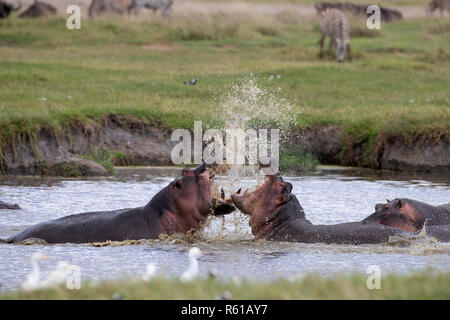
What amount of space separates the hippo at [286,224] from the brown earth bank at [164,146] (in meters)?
4.59

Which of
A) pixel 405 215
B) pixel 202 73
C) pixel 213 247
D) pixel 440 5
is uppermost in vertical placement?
pixel 440 5

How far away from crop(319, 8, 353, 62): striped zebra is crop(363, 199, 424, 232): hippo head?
508 inches

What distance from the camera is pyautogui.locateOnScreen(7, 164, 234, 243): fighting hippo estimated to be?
24.7 ft

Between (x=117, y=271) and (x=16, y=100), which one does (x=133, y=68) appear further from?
(x=117, y=271)

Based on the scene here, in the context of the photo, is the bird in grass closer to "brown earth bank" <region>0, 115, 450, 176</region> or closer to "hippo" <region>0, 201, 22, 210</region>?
"brown earth bank" <region>0, 115, 450, 176</region>

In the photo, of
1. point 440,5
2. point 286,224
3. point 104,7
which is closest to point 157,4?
point 104,7

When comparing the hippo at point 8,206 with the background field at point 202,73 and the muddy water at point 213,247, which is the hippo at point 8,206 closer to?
the muddy water at point 213,247

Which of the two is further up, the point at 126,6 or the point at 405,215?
the point at 126,6

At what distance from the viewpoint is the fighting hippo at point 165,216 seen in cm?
754

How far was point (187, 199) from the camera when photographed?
7.54 metres

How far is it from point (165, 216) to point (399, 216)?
1.98 meters

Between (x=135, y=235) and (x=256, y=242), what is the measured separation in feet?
3.38

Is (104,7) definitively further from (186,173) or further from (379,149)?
(186,173)

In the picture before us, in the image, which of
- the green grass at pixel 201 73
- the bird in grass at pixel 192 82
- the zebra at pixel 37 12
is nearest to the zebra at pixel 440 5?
the green grass at pixel 201 73
